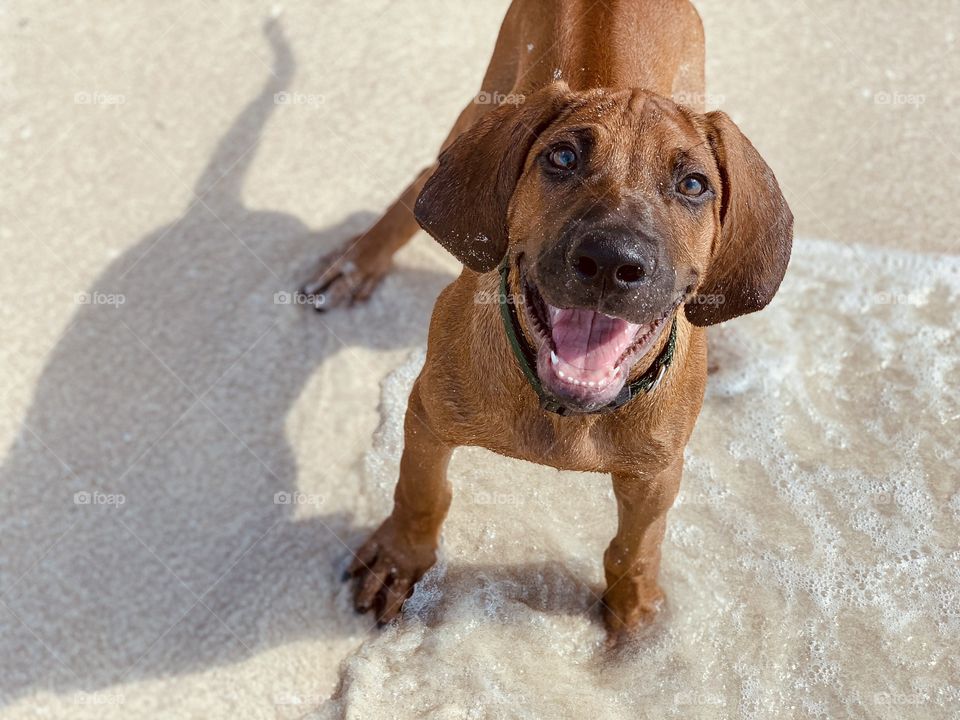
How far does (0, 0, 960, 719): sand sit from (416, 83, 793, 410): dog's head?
1639 mm

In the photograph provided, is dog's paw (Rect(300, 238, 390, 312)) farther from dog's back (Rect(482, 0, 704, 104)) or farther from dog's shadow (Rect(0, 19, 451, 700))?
dog's back (Rect(482, 0, 704, 104))

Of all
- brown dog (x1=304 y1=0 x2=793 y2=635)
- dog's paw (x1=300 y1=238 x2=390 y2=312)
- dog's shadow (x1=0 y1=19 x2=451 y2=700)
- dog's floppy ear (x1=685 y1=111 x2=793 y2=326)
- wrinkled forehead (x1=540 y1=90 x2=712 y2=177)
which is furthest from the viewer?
dog's paw (x1=300 y1=238 x2=390 y2=312)

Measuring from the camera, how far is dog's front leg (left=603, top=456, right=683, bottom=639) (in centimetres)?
358

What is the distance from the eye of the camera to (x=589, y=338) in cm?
306

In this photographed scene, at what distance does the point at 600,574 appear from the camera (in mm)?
4410

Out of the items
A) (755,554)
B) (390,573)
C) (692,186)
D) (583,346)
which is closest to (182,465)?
(390,573)

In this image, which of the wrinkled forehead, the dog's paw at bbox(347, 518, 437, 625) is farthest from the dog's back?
the dog's paw at bbox(347, 518, 437, 625)

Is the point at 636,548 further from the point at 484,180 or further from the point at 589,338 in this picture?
the point at 484,180

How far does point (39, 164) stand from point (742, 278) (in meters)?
3.76

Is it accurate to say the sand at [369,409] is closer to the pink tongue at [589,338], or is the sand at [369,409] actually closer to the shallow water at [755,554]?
the shallow water at [755,554]

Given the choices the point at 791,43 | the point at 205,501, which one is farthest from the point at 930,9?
the point at 205,501

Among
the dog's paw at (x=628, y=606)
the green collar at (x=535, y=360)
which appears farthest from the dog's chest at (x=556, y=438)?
the dog's paw at (x=628, y=606)

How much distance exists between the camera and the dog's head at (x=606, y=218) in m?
2.80

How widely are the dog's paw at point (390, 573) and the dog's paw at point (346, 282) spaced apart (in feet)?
4.19
